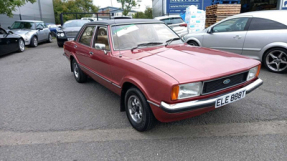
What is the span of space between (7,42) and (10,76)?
399 centimetres

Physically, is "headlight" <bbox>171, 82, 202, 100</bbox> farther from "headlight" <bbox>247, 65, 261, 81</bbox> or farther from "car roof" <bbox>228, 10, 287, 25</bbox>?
"car roof" <bbox>228, 10, 287, 25</bbox>

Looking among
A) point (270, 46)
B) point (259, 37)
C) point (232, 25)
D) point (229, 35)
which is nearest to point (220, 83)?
point (270, 46)

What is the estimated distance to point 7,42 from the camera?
935 cm

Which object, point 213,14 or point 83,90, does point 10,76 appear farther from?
point 213,14

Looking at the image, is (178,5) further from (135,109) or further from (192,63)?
(135,109)

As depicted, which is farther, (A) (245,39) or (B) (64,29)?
(B) (64,29)

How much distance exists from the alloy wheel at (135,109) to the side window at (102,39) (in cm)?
105

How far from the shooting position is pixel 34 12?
26.6 metres

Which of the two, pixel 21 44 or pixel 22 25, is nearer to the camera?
pixel 21 44

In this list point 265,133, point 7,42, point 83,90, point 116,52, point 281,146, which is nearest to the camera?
point 281,146

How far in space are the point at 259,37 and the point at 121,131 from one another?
4.61 metres

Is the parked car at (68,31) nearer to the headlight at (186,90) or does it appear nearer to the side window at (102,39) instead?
the side window at (102,39)

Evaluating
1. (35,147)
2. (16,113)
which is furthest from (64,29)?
(35,147)

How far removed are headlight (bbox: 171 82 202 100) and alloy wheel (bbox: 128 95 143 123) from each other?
66 centimetres
